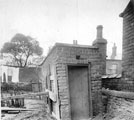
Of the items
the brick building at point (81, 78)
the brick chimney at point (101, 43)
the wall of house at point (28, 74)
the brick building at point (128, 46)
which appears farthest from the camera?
the wall of house at point (28, 74)

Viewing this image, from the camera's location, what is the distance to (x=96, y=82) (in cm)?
475

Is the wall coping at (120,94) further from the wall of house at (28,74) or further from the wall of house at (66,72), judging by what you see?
the wall of house at (28,74)

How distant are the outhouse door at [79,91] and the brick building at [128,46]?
60.6 inches

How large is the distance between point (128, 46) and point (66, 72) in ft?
8.23

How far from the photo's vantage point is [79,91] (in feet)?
15.5

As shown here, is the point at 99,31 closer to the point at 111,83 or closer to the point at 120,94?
the point at 111,83

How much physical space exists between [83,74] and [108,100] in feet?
4.86

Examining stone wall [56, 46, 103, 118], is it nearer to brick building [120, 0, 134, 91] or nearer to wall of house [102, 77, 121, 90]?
wall of house [102, 77, 121, 90]

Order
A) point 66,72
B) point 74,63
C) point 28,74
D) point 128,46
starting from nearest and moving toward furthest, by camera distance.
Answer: point 128,46 < point 66,72 < point 74,63 < point 28,74

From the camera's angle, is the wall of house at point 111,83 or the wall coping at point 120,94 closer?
the wall coping at point 120,94

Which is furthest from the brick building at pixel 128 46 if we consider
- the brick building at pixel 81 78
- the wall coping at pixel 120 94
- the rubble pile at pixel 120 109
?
the brick building at pixel 81 78

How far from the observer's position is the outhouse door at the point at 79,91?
463cm

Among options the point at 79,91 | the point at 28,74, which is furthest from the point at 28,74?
the point at 79,91

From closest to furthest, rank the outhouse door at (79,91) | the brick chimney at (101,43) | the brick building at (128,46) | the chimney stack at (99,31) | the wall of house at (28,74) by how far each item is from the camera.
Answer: the brick building at (128,46)
the outhouse door at (79,91)
the brick chimney at (101,43)
the chimney stack at (99,31)
the wall of house at (28,74)
